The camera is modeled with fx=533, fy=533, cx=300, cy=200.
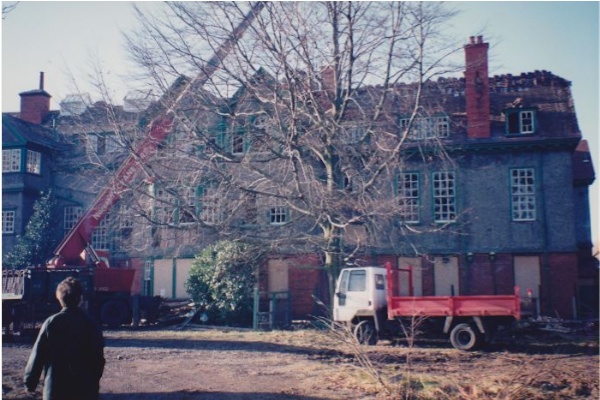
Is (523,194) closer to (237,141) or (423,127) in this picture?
(423,127)

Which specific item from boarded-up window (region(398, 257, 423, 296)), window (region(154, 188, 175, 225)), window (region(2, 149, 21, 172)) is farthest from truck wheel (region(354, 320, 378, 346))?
window (region(2, 149, 21, 172))

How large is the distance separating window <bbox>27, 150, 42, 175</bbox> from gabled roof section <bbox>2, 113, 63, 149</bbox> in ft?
2.14

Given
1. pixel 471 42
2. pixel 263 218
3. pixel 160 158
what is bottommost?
pixel 263 218

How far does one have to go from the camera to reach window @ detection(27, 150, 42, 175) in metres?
29.2

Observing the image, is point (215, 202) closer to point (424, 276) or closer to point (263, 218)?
point (263, 218)

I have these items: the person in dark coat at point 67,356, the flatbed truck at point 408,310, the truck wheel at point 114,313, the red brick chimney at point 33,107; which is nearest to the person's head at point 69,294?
the person in dark coat at point 67,356

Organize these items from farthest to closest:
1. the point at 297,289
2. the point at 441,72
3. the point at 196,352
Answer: the point at 297,289 < the point at 441,72 < the point at 196,352

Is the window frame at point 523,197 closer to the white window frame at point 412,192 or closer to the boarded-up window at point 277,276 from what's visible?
the white window frame at point 412,192

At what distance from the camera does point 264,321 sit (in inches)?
795

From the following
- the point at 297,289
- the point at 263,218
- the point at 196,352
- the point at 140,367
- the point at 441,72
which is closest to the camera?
the point at 140,367

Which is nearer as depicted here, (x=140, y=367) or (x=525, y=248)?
(x=140, y=367)

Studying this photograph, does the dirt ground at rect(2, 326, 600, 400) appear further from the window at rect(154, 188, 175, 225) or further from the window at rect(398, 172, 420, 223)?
the window at rect(398, 172, 420, 223)

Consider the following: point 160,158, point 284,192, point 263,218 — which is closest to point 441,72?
point 284,192

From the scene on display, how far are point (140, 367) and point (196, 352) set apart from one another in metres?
2.44
